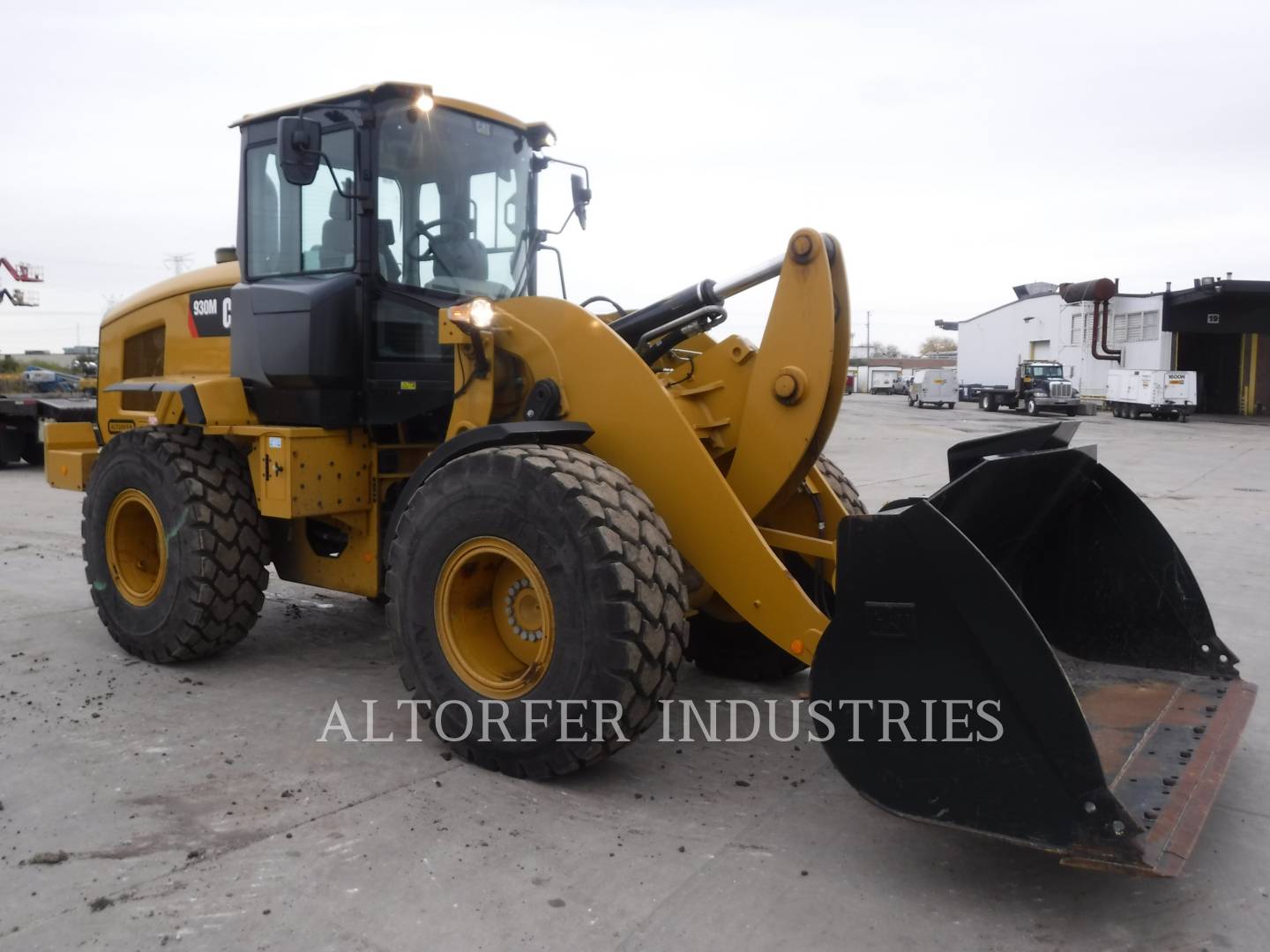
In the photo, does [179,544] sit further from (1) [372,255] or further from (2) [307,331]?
(1) [372,255]

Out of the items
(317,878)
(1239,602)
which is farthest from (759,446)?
(1239,602)

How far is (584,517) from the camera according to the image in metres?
3.61

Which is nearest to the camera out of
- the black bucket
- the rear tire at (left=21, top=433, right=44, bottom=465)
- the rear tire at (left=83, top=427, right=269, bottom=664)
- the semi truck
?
the black bucket

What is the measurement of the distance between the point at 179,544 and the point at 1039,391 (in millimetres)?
39847

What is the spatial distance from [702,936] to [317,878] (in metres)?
1.14

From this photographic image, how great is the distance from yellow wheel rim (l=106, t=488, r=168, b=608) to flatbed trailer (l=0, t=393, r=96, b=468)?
37.6 ft

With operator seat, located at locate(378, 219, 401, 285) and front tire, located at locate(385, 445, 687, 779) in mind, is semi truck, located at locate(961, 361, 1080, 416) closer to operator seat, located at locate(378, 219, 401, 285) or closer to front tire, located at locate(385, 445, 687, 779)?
operator seat, located at locate(378, 219, 401, 285)

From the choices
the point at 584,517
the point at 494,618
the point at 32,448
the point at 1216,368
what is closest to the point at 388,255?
the point at 494,618

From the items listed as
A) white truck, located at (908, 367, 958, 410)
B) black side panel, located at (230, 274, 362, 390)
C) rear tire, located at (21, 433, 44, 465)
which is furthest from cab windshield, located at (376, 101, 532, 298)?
white truck, located at (908, 367, 958, 410)

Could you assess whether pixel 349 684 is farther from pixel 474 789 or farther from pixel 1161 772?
pixel 1161 772

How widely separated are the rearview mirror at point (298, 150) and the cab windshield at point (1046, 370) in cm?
4082

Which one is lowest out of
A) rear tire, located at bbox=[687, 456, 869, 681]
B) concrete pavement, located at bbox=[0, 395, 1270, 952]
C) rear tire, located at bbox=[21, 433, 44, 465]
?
concrete pavement, located at bbox=[0, 395, 1270, 952]

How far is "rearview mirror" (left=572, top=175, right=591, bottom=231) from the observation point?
225 inches

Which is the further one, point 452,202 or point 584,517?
→ point 452,202
